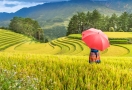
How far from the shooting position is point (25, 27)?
137 metres

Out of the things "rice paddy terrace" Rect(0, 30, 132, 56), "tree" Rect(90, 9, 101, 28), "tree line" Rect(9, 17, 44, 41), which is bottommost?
"rice paddy terrace" Rect(0, 30, 132, 56)

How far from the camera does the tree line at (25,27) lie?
135 meters

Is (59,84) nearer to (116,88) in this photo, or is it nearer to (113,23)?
(116,88)

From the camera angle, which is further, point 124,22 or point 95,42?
point 124,22

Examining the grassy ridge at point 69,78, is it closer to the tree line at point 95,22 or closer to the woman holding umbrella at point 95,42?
the woman holding umbrella at point 95,42

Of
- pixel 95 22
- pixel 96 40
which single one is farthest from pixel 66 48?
Result: pixel 95 22

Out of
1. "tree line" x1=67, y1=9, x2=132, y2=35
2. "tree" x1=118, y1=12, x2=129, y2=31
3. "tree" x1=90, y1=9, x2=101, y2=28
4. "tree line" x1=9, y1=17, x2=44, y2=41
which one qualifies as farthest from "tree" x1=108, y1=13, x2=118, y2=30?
"tree line" x1=9, y1=17, x2=44, y2=41

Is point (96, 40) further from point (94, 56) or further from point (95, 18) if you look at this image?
point (95, 18)

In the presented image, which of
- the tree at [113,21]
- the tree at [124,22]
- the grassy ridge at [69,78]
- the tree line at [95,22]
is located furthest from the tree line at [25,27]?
the grassy ridge at [69,78]

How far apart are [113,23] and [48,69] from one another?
12643cm

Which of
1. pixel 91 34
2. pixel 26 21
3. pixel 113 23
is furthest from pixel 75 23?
pixel 91 34

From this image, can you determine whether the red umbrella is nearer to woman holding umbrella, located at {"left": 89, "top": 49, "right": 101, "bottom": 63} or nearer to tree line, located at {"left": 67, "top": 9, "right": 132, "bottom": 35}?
woman holding umbrella, located at {"left": 89, "top": 49, "right": 101, "bottom": 63}

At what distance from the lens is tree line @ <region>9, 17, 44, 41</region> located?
442 ft

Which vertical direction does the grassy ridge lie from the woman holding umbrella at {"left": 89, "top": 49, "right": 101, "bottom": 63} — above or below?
below
